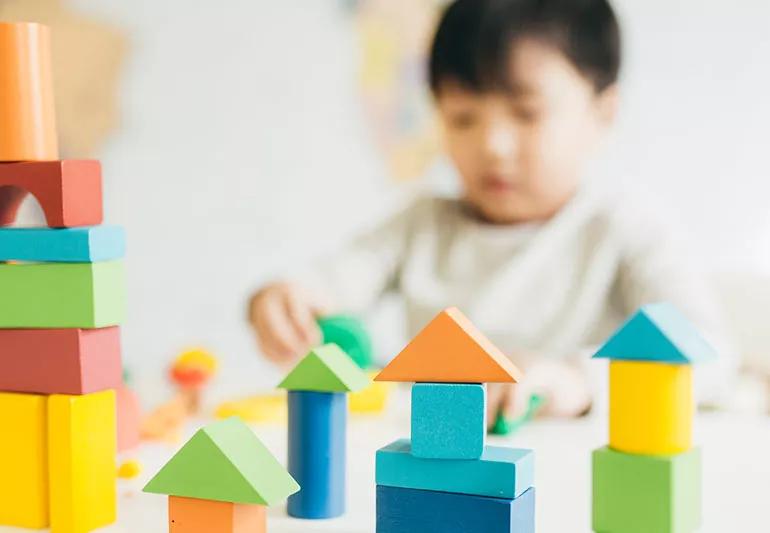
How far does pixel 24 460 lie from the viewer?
0.65 metres

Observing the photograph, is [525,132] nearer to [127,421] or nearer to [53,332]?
[127,421]

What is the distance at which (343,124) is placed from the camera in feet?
6.19

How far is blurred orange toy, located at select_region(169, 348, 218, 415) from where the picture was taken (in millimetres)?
1034

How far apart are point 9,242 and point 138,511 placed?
21 centimetres

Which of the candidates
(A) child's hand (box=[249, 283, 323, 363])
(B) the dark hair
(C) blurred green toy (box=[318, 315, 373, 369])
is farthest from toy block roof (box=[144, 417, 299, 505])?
(B) the dark hair

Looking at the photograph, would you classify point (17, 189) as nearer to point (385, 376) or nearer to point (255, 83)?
point (385, 376)

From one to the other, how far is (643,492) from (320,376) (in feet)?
0.74

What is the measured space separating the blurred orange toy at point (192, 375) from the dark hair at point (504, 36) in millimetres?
671

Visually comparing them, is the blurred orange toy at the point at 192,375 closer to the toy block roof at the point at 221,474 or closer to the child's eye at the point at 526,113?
the toy block roof at the point at 221,474

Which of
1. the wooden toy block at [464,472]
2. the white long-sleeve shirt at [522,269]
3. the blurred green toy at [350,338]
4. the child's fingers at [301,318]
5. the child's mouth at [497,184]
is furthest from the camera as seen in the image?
the child's mouth at [497,184]

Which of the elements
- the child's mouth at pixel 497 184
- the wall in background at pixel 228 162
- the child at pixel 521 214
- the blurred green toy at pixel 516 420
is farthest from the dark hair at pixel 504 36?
the blurred green toy at pixel 516 420

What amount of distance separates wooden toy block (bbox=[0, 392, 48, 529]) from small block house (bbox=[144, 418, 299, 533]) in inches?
5.6

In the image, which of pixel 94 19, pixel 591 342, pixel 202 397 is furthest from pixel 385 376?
pixel 94 19

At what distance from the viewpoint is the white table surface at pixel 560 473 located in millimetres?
638
